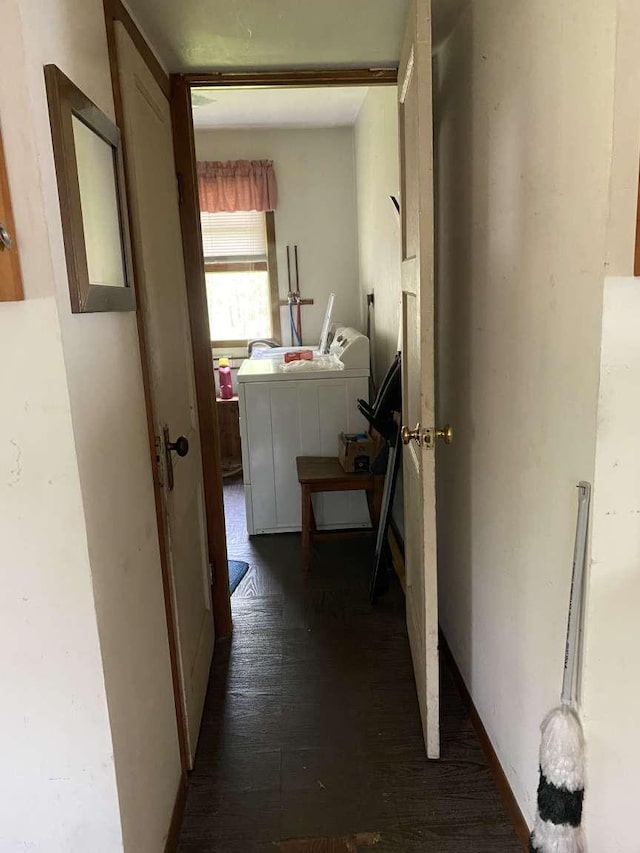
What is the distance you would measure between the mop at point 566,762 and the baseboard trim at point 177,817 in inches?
33.1

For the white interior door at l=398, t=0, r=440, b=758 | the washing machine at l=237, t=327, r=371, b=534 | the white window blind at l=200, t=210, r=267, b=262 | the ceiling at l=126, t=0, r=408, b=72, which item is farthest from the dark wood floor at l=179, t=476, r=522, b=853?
the white window blind at l=200, t=210, r=267, b=262

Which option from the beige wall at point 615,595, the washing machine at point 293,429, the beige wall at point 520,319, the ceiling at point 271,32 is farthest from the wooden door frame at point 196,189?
the beige wall at point 615,595

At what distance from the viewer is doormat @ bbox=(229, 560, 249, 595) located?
9.35 ft

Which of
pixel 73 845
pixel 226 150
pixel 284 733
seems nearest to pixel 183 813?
pixel 284 733

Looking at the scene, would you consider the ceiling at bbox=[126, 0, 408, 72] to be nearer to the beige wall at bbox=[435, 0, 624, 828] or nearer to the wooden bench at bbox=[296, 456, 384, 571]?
the beige wall at bbox=[435, 0, 624, 828]

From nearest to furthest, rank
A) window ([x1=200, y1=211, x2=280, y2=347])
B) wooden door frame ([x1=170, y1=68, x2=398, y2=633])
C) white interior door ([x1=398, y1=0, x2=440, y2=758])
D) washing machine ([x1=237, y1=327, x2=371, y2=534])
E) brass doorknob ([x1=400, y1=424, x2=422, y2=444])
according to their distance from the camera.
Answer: white interior door ([x1=398, y1=0, x2=440, y2=758])
brass doorknob ([x1=400, y1=424, x2=422, y2=444])
wooden door frame ([x1=170, y1=68, x2=398, y2=633])
washing machine ([x1=237, y1=327, x2=371, y2=534])
window ([x1=200, y1=211, x2=280, y2=347])

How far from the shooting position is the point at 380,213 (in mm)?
3395

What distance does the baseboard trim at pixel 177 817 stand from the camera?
4.83ft

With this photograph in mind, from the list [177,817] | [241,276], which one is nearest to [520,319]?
[177,817]

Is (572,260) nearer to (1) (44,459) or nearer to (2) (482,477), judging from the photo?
(2) (482,477)

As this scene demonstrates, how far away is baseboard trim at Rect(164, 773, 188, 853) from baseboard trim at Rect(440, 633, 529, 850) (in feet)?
2.69

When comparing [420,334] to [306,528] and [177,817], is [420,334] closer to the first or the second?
[177,817]

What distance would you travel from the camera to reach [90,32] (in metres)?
1.19

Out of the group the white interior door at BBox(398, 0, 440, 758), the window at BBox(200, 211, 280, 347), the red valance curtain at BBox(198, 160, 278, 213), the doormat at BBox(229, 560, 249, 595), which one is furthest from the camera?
the window at BBox(200, 211, 280, 347)
